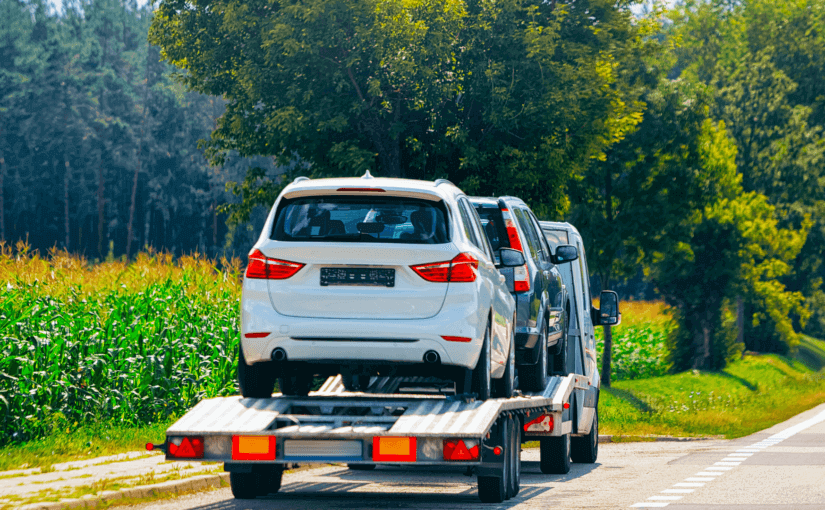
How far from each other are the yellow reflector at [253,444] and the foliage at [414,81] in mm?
14869

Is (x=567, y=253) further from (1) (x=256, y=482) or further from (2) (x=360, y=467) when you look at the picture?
(1) (x=256, y=482)

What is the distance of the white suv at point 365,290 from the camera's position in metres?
8.97

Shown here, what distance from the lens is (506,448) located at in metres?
10.3

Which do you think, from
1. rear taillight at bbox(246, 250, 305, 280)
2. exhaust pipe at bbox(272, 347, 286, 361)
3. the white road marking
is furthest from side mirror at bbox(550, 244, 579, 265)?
exhaust pipe at bbox(272, 347, 286, 361)

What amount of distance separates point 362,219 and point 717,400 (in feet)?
90.8

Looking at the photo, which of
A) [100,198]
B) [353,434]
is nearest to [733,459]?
[353,434]

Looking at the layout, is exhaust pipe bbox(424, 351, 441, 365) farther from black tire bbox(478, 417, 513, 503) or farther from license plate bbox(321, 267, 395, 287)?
black tire bbox(478, 417, 513, 503)

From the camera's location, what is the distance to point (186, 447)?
8859 millimetres

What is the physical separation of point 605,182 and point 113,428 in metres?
23.6

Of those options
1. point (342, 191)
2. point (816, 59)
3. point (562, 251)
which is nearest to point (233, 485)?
point (342, 191)

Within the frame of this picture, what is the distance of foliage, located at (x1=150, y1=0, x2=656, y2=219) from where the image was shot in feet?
77.3

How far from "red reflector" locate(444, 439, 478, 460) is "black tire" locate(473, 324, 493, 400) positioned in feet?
3.26

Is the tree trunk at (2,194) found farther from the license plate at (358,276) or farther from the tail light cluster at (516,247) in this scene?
the license plate at (358,276)

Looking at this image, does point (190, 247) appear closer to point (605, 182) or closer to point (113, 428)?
point (605, 182)
